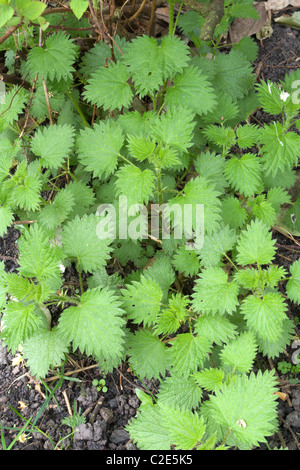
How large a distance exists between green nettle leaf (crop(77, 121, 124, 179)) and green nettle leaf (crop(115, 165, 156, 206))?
6.5 inches

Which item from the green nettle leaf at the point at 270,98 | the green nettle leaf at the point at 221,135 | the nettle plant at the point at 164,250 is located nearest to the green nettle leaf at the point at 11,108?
the nettle plant at the point at 164,250

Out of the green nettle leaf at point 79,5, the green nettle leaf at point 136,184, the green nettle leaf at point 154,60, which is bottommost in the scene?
the green nettle leaf at point 136,184

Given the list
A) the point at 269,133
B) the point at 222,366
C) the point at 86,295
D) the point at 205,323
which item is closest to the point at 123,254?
the point at 86,295

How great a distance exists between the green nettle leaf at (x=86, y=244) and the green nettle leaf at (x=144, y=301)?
7.2 inches

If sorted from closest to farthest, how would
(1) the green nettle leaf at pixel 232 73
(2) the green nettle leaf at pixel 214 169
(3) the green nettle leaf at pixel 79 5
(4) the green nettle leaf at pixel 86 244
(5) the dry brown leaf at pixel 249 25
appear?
(3) the green nettle leaf at pixel 79 5
(4) the green nettle leaf at pixel 86 244
(2) the green nettle leaf at pixel 214 169
(1) the green nettle leaf at pixel 232 73
(5) the dry brown leaf at pixel 249 25

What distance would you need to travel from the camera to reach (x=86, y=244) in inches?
71.3

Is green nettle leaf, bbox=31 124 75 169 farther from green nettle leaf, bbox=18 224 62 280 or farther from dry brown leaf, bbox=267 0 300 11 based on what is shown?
dry brown leaf, bbox=267 0 300 11

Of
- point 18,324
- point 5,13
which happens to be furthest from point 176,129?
point 18,324

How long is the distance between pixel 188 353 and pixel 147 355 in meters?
0.22

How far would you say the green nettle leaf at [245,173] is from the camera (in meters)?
1.91

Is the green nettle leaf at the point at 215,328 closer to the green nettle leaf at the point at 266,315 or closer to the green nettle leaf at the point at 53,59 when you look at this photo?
the green nettle leaf at the point at 266,315

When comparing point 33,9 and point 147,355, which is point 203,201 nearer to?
point 147,355
